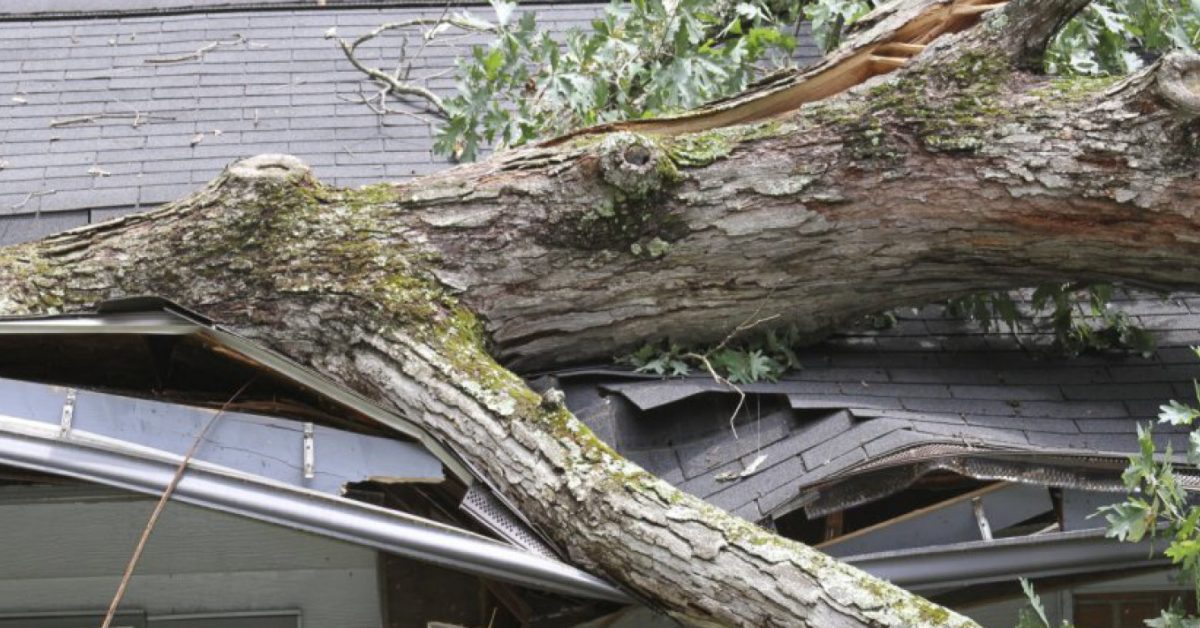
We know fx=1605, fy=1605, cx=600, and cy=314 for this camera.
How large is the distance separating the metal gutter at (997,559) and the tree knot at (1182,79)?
1.21 meters

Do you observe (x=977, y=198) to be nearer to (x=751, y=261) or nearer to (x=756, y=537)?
(x=751, y=261)

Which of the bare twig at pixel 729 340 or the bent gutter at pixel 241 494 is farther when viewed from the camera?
the bare twig at pixel 729 340

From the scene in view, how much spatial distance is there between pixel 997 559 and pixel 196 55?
4788mm

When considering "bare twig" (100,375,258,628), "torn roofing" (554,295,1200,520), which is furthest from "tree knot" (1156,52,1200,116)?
"bare twig" (100,375,258,628)

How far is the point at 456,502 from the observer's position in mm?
4855

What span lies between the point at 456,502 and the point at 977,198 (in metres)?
1.81

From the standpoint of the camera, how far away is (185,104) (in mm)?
7148

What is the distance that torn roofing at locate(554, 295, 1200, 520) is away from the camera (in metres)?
4.53

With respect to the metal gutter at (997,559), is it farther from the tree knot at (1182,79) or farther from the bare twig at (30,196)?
the bare twig at (30,196)

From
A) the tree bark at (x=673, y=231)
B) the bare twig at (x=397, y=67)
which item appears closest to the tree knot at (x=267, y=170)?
the tree bark at (x=673, y=231)

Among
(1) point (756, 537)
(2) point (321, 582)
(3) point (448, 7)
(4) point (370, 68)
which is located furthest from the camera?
(3) point (448, 7)

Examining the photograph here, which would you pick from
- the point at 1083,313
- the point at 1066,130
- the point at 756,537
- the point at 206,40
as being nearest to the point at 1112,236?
the point at 1066,130

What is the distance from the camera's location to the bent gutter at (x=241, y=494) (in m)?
4.19

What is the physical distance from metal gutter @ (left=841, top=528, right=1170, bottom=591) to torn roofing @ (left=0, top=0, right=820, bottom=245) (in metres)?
2.93
